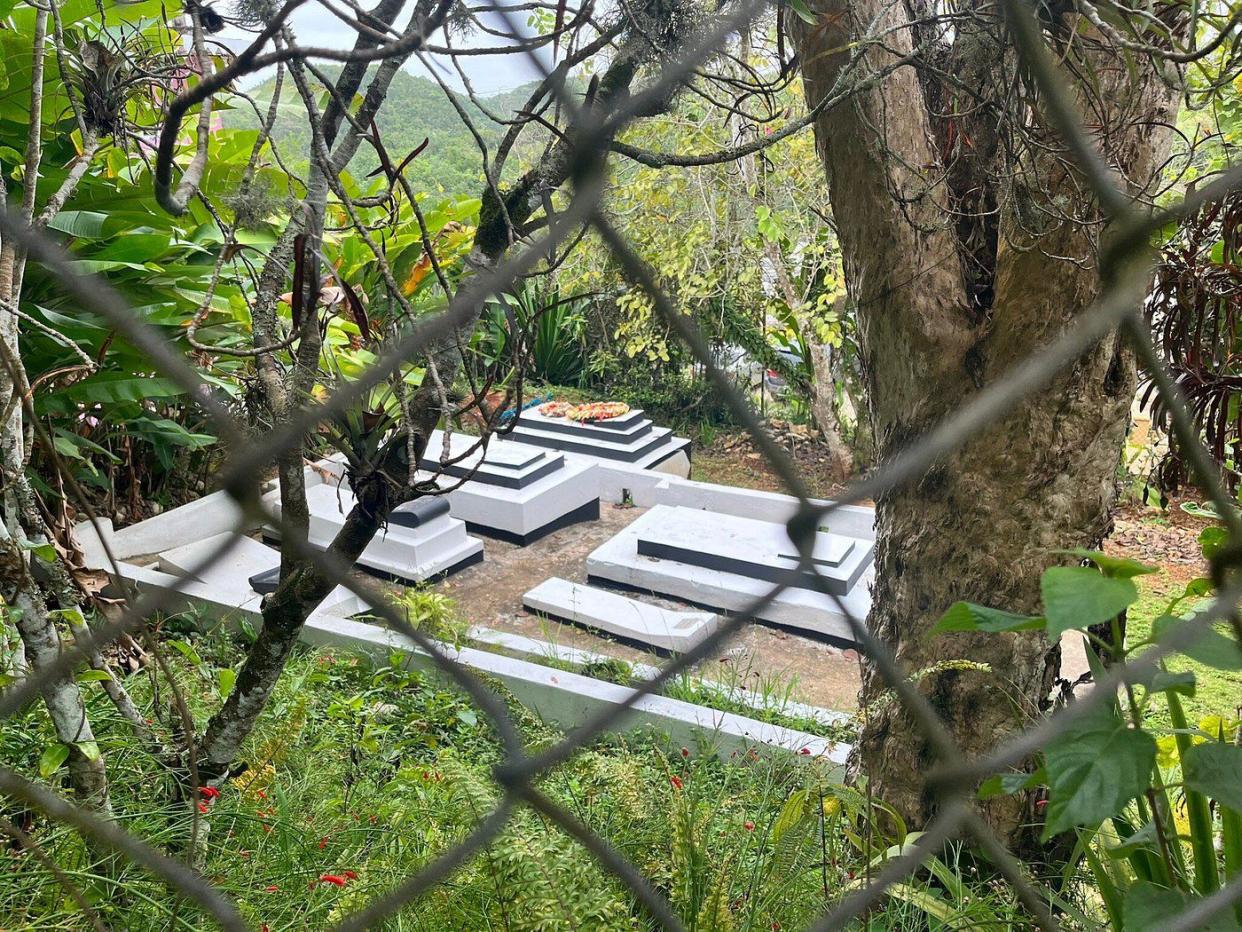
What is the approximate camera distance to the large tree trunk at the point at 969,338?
123cm

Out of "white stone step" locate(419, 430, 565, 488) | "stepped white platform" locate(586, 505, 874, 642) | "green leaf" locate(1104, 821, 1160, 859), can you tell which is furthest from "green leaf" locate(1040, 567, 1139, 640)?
"white stone step" locate(419, 430, 565, 488)

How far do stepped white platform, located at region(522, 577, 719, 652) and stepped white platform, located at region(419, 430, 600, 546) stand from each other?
0.89 meters

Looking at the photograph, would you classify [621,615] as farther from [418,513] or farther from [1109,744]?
[1109,744]

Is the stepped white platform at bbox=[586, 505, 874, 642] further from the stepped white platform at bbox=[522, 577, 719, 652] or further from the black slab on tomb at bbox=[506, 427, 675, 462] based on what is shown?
the black slab on tomb at bbox=[506, 427, 675, 462]

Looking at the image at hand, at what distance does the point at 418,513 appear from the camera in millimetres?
4117

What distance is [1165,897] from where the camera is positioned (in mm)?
582

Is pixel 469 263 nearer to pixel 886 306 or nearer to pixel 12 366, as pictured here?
pixel 12 366

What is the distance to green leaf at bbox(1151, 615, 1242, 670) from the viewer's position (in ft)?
1.51

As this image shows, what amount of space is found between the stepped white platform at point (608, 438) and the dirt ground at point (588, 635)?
1071 millimetres

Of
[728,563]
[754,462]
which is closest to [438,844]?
[728,563]

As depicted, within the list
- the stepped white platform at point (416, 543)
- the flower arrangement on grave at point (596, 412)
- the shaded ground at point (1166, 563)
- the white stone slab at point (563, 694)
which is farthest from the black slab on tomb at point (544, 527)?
the shaded ground at point (1166, 563)

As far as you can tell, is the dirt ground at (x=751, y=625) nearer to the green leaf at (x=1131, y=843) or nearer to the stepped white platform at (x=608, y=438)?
the stepped white platform at (x=608, y=438)

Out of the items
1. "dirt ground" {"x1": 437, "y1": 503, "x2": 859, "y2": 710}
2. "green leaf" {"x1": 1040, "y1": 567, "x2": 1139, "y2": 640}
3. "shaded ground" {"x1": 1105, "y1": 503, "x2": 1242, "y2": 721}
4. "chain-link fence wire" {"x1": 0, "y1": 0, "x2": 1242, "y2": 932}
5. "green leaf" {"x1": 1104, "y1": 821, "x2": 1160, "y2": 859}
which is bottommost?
"shaded ground" {"x1": 1105, "y1": 503, "x2": 1242, "y2": 721}

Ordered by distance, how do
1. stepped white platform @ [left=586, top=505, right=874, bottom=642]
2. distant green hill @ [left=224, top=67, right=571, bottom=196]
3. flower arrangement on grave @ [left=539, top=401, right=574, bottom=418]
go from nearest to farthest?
distant green hill @ [left=224, top=67, right=571, bottom=196] < stepped white platform @ [left=586, top=505, right=874, bottom=642] < flower arrangement on grave @ [left=539, top=401, right=574, bottom=418]
